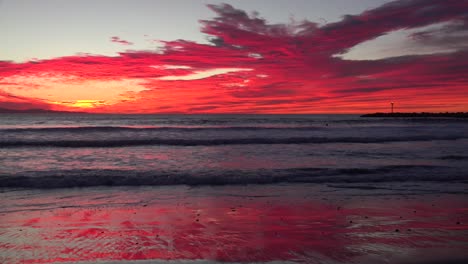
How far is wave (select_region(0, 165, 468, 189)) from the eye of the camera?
1135cm

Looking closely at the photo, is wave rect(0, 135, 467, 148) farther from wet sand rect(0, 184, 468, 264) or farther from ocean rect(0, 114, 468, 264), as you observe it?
wet sand rect(0, 184, 468, 264)

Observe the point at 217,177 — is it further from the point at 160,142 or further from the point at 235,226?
the point at 160,142

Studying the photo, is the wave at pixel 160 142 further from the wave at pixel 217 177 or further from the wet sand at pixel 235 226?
the wet sand at pixel 235 226

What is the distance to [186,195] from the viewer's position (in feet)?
31.6

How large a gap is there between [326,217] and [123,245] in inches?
154

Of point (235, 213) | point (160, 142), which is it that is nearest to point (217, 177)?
point (235, 213)

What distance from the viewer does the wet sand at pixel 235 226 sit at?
523 cm

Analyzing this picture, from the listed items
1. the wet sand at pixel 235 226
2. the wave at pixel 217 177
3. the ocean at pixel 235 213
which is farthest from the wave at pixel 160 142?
the wet sand at pixel 235 226

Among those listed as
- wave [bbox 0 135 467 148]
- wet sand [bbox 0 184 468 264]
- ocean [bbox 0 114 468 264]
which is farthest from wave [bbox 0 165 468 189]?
wave [bbox 0 135 467 148]

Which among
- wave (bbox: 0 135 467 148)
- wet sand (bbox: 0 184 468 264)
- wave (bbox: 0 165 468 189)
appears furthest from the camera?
wave (bbox: 0 135 467 148)

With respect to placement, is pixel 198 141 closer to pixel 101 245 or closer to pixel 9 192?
pixel 9 192

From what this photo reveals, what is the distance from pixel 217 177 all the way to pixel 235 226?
5530 mm

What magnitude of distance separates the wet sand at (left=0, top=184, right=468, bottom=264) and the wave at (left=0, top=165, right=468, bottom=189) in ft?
4.31

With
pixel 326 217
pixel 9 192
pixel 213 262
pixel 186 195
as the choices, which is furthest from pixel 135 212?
pixel 9 192
